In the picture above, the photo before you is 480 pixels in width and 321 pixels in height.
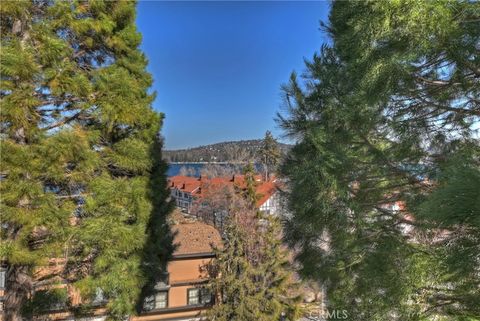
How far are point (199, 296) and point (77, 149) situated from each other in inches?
276

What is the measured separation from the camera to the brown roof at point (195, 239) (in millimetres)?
10023

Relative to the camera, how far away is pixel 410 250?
295 centimetres

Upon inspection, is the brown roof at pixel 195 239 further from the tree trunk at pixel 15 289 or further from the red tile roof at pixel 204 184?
the tree trunk at pixel 15 289

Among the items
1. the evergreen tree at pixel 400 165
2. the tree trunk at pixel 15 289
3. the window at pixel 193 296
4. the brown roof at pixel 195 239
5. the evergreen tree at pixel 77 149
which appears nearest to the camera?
the evergreen tree at pixel 400 165

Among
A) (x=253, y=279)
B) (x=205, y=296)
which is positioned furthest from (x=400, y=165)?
(x=205, y=296)

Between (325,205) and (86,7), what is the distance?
4670 mm

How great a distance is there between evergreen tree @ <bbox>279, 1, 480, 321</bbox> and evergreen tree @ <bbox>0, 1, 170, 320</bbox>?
2.89 meters

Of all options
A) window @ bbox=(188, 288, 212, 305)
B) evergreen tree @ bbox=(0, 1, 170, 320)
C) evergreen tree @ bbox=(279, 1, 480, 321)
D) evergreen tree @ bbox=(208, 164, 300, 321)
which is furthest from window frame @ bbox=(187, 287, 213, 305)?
evergreen tree @ bbox=(279, 1, 480, 321)

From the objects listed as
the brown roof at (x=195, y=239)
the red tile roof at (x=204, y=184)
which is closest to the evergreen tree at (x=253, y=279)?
the brown roof at (x=195, y=239)

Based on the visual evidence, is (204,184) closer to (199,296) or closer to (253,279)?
(199,296)

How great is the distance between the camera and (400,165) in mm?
3617

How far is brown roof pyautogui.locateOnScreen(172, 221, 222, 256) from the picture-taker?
10.0 metres

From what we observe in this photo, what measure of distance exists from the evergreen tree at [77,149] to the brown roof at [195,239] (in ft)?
13.0

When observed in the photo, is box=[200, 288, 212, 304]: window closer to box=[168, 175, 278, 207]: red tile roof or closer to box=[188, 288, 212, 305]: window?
box=[188, 288, 212, 305]: window
